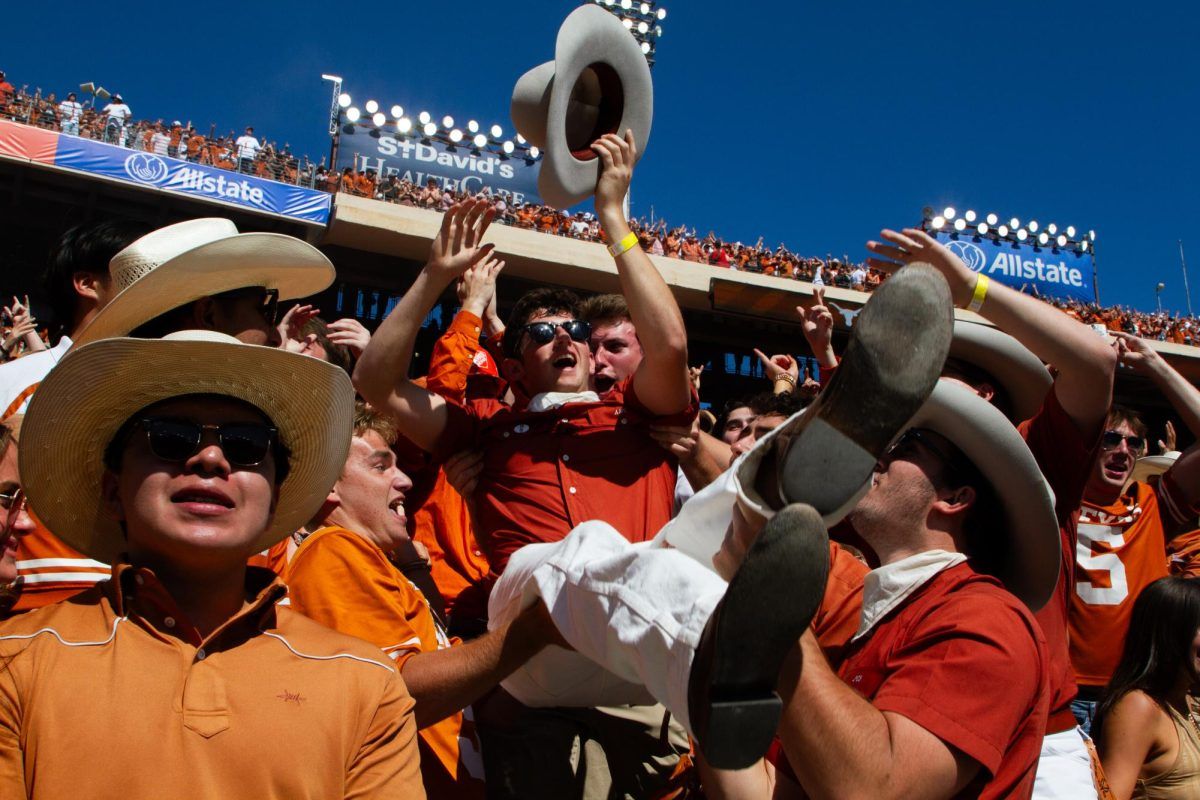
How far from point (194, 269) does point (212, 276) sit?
106mm

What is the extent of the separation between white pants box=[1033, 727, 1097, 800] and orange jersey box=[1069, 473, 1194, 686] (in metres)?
1.74

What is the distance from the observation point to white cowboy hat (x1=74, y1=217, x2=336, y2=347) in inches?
94.4

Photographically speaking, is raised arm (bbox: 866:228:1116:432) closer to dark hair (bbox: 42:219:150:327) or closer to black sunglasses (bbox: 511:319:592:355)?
black sunglasses (bbox: 511:319:592:355)

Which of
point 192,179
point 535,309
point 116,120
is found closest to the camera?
point 535,309

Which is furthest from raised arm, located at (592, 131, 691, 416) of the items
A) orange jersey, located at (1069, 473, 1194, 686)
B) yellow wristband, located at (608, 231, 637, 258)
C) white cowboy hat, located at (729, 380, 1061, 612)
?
orange jersey, located at (1069, 473, 1194, 686)

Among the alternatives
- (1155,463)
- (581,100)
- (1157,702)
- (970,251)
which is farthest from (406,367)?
(970,251)

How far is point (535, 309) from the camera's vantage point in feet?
11.8

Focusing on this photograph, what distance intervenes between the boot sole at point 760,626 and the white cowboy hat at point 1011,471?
0.84m

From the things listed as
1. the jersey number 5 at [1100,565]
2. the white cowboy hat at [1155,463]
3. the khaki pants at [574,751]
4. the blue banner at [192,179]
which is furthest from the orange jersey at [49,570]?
the blue banner at [192,179]

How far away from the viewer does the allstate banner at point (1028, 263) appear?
27766mm

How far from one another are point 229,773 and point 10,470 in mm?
1191

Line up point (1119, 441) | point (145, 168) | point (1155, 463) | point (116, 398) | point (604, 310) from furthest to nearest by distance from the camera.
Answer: point (145, 168)
point (1155, 463)
point (1119, 441)
point (604, 310)
point (116, 398)

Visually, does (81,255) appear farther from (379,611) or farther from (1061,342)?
(1061,342)

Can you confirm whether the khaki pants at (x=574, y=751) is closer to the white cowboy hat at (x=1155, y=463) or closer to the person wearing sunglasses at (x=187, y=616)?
the person wearing sunglasses at (x=187, y=616)
